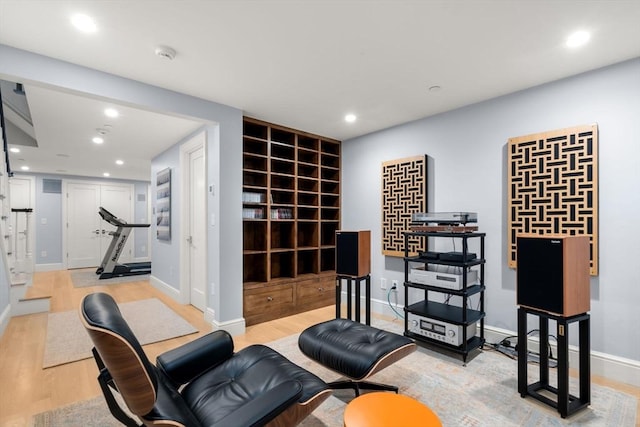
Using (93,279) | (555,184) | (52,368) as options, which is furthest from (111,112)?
(93,279)

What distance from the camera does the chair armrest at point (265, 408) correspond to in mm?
1102

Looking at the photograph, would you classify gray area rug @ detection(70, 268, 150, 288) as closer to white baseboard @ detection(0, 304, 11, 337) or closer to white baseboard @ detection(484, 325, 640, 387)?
white baseboard @ detection(0, 304, 11, 337)

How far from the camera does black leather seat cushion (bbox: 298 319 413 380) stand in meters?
1.87

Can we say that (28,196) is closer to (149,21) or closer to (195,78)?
(195,78)

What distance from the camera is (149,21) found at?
1.86m

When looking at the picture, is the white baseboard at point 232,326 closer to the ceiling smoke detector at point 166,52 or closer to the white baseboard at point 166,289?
the white baseboard at point 166,289

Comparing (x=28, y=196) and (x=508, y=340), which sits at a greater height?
(x=28, y=196)

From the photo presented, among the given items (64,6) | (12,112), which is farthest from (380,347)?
(12,112)

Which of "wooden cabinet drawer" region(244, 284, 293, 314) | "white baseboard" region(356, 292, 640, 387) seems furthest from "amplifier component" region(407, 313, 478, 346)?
"wooden cabinet drawer" region(244, 284, 293, 314)

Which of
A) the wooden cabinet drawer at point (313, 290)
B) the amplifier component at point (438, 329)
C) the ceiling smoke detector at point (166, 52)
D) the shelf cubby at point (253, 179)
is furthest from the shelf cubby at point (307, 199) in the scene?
the ceiling smoke detector at point (166, 52)

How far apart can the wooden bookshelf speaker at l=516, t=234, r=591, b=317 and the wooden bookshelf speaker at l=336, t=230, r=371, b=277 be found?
1.25 m

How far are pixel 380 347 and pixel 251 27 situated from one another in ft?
7.24

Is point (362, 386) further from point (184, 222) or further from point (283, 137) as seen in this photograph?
point (184, 222)

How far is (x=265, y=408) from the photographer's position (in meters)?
1.17
